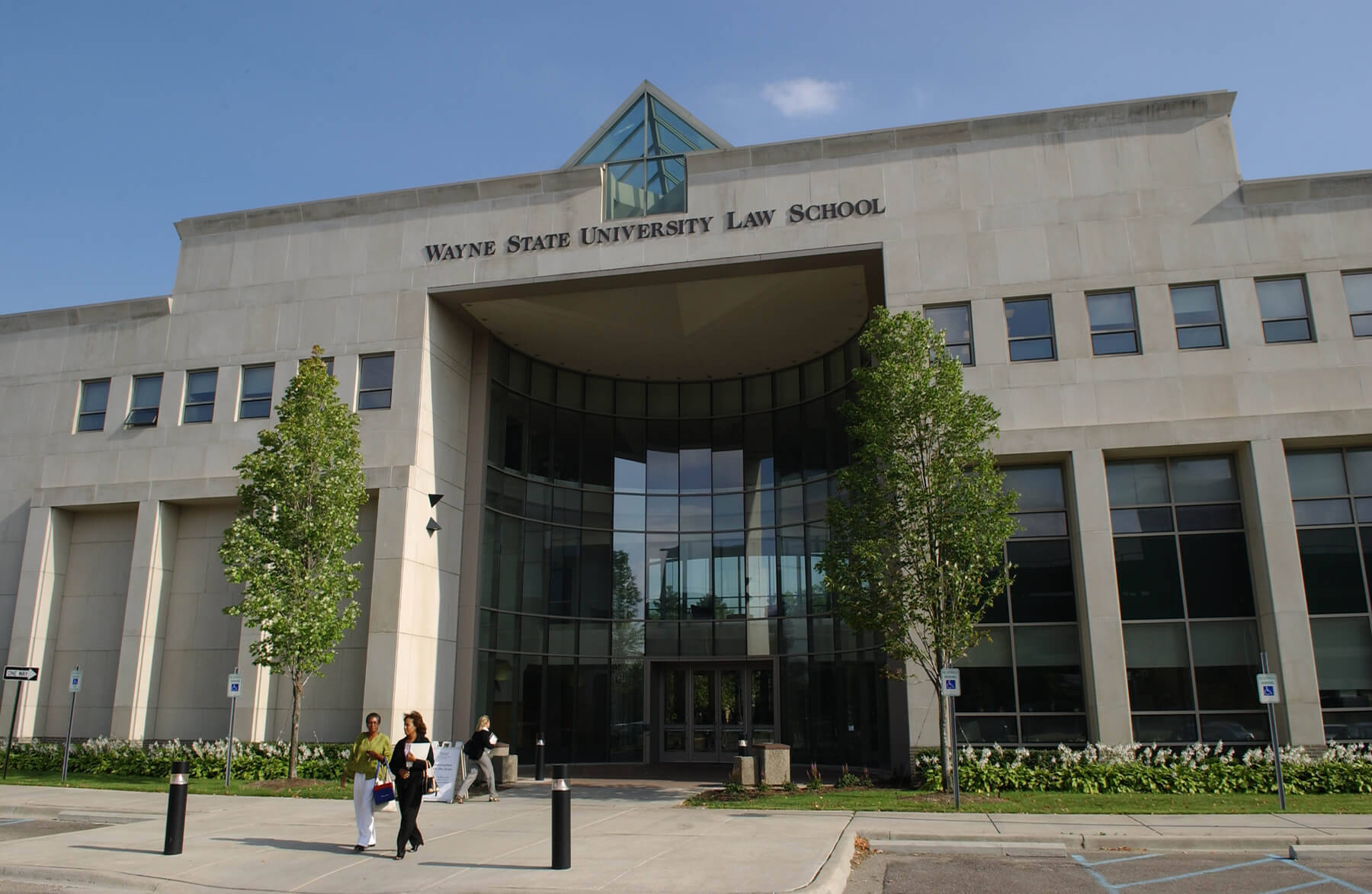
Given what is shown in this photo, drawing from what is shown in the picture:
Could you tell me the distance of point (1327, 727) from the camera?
708 inches

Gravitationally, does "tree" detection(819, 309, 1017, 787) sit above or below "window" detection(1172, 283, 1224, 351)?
below

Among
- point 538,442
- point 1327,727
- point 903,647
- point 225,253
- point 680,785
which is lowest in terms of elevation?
point 680,785

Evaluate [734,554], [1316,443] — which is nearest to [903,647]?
[1316,443]

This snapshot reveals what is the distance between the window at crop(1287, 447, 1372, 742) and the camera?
18094 millimetres

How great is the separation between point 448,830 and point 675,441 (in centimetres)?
1811

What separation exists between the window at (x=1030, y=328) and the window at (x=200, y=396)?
19.5 m

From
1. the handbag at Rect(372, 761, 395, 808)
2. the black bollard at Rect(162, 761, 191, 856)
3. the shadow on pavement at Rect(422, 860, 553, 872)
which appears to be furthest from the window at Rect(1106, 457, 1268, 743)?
the black bollard at Rect(162, 761, 191, 856)

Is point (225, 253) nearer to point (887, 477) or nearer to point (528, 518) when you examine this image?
point (528, 518)

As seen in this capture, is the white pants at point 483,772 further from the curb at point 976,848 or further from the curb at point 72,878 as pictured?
the curb at point 976,848

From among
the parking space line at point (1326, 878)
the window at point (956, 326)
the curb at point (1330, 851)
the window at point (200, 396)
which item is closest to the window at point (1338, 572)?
the window at point (956, 326)

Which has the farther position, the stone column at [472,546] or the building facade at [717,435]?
the stone column at [472,546]

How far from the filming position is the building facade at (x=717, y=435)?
761 inches

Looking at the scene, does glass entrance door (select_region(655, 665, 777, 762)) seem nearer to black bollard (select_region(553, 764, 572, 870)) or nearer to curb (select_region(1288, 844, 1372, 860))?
curb (select_region(1288, 844, 1372, 860))

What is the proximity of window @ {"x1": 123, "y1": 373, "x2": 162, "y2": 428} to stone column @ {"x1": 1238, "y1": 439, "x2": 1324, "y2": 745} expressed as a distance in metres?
Answer: 25.7
